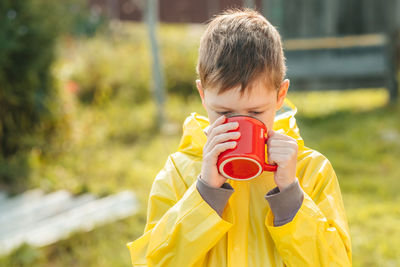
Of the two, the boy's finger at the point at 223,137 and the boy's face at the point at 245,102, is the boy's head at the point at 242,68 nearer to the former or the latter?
the boy's face at the point at 245,102

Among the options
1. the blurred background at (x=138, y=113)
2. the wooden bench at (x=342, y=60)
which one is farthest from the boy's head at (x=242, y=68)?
the wooden bench at (x=342, y=60)

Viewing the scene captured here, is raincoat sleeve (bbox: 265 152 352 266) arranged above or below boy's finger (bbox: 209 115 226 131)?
below

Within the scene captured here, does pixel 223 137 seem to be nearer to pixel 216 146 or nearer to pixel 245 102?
pixel 216 146

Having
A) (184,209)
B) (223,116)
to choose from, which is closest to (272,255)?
(184,209)

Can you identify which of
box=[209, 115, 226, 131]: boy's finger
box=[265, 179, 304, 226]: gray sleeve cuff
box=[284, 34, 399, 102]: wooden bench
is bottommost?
box=[284, 34, 399, 102]: wooden bench

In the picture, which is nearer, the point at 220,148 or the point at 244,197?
the point at 220,148

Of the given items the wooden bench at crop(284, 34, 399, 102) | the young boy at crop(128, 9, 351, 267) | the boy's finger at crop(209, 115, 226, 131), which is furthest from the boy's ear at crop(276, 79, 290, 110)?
the wooden bench at crop(284, 34, 399, 102)

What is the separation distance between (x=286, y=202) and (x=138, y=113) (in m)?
6.12

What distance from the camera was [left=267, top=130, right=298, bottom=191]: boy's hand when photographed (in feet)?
4.75

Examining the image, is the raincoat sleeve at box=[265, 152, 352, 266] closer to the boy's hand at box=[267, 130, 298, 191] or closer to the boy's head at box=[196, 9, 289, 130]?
the boy's hand at box=[267, 130, 298, 191]

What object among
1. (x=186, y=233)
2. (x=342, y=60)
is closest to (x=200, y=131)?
(x=186, y=233)

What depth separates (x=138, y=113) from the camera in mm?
7461

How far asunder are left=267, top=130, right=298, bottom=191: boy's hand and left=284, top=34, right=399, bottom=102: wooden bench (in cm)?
619

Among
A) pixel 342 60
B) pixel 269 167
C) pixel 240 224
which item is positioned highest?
pixel 269 167
